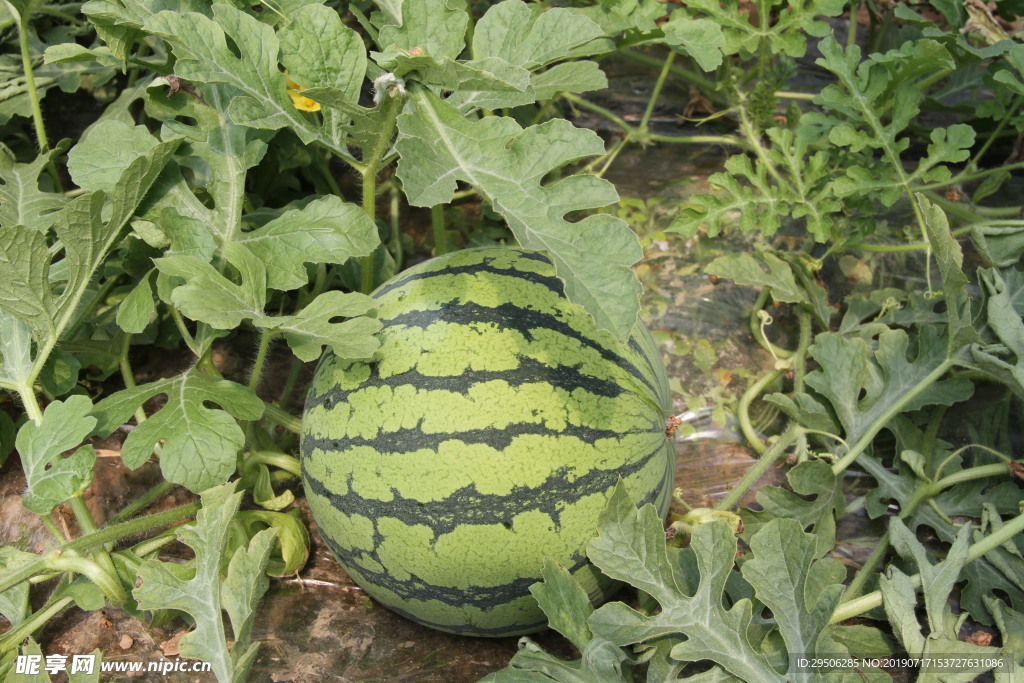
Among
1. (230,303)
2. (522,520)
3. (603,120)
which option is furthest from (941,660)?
(603,120)

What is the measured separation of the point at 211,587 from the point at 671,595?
96 cm

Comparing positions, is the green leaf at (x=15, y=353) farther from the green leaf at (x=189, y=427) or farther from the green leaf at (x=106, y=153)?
the green leaf at (x=106, y=153)

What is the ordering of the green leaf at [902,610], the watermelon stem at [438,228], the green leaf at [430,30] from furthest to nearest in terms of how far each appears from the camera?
1. the watermelon stem at [438,228]
2. the green leaf at [902,610]
3. the green leaf at [430,30]

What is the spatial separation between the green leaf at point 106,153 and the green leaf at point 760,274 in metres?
1.54

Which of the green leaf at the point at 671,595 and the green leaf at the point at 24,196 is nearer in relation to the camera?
the green leaf at the point at 671,595

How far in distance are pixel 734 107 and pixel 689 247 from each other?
1.81 ft

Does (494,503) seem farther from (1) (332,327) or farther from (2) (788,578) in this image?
(2) (788,578)

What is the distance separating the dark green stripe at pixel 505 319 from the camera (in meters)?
1.73

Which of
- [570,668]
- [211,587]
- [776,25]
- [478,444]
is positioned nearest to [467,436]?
[478,444]

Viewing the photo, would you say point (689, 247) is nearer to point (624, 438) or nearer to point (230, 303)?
point (624, 438)

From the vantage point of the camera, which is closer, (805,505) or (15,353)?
(15,353)

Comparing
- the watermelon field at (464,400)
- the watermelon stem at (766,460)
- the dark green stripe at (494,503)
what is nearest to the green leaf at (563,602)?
the watermelon field at (464,400)

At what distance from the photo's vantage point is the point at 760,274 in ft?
7.67

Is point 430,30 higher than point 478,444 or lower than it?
higher
